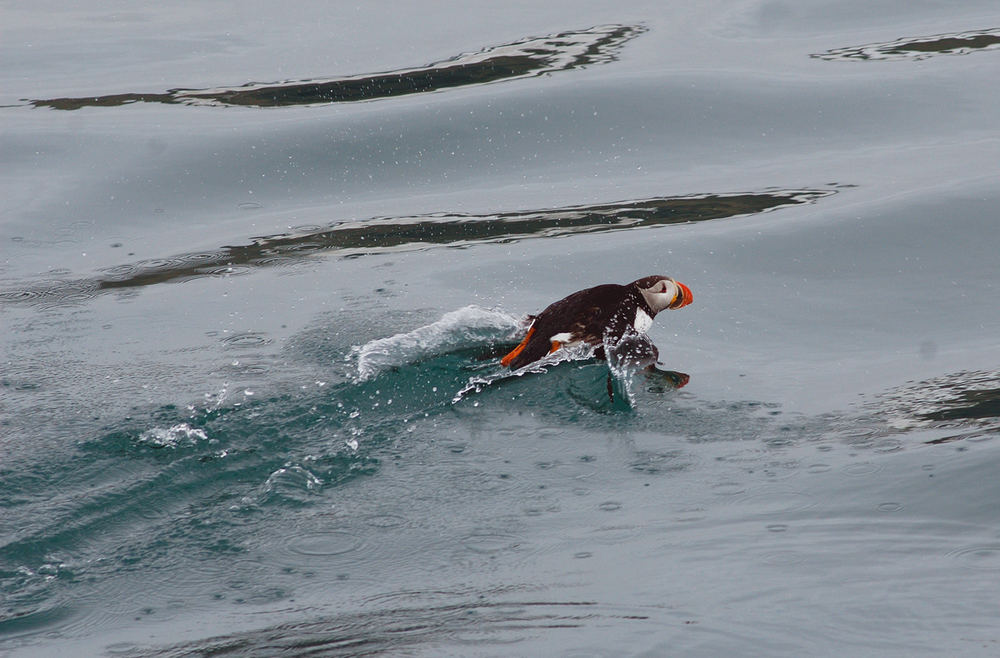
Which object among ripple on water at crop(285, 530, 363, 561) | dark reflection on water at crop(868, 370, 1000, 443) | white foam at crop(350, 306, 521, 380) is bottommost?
ripple on water at crop(285, 530, 363, 561)

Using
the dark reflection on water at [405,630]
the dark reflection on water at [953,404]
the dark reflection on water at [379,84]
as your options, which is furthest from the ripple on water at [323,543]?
the dark reflection on water at [379,84]

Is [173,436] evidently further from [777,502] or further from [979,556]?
[979,556]

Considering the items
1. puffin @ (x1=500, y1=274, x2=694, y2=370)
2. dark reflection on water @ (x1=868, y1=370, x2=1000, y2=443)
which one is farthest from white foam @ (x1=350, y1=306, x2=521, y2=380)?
dark reflection on water @ (x1=868, y1=370, x2=1000, y2=443)

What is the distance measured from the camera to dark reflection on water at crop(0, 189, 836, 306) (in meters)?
8.01

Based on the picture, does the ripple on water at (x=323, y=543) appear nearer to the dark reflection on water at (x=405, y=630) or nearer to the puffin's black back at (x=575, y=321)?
the dark reflection on water at (x=405, y=630)

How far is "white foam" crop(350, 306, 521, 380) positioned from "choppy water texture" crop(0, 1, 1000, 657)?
0.09 ft

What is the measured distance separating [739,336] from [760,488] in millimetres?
2101

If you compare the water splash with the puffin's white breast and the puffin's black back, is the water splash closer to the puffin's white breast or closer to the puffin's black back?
the puffin's black back

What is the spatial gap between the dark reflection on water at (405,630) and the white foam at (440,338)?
223cm

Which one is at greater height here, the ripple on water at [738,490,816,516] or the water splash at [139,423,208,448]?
the water splash at [139,423,208,448]

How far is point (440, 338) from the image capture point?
642 cm

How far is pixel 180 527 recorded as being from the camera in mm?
4602

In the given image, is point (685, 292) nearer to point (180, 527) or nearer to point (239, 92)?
point (180, 527)

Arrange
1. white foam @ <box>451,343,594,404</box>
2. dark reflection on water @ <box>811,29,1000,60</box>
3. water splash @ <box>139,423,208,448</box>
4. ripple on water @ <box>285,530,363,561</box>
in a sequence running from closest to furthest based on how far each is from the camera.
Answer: ripple on water @ <box>285,530,363,561</box>, water splash @ <box>139,423,208,448</box>, white foam @ <box>451,343,594,404</box>, dark reflection on water @ <box>811,29,1000,60</box>
